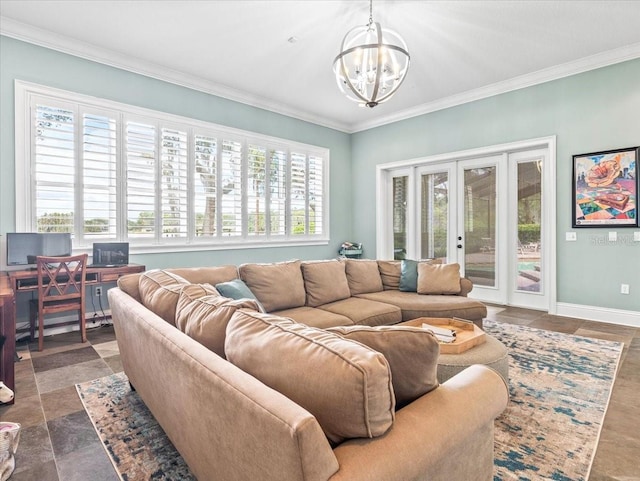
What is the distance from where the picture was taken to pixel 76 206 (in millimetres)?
3959

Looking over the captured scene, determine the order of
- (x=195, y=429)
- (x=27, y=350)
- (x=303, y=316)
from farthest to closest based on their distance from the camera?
1. (x=27, y=350)
2. (x=303, y=316)
3. (x=195, y=429)

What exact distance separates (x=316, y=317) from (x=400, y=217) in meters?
4.19

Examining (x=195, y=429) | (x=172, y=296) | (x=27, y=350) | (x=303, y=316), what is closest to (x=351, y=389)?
(x=195, y=429)

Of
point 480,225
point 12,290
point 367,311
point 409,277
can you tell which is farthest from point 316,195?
point 12,290

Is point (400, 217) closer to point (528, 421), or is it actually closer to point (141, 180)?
point (141, 180)

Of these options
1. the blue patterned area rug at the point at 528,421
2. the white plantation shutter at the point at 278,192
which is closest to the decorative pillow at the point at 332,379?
the blue patterned area rug at the point at 528,421

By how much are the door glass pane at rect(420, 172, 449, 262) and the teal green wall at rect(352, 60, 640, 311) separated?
64cm

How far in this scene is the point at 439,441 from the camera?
2.96 feet

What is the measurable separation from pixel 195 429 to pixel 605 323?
4.87 m

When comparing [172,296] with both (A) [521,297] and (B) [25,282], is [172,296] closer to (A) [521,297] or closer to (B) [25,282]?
(B) [25,282]

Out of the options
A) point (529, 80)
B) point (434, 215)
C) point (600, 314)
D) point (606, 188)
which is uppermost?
point (529, 80)

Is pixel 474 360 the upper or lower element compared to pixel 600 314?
upper

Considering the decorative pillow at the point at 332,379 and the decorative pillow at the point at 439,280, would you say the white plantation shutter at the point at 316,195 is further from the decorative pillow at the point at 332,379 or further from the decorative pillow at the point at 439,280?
the decorative pillow at the point at 332,379

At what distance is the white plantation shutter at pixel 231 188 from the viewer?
5.20m
